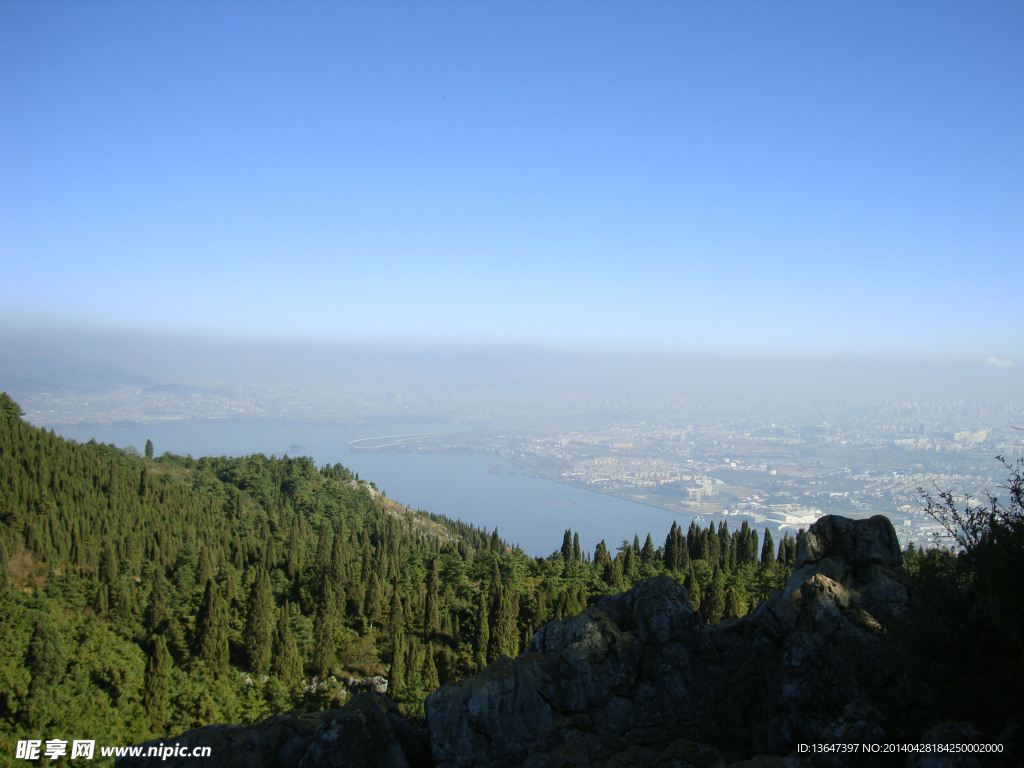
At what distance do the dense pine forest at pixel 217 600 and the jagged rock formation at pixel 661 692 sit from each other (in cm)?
1868

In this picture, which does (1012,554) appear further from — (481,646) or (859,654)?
(481,646)

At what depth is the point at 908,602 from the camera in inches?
559

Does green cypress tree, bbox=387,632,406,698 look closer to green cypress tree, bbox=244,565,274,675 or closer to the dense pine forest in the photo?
the dense pine forest

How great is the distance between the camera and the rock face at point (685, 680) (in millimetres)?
12312

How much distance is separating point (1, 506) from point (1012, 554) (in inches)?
2299

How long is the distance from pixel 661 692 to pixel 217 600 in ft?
104

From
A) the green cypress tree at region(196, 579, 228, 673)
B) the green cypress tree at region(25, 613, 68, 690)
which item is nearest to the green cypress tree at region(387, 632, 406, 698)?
the green cypress tree at region(196, 579, 228, 673)

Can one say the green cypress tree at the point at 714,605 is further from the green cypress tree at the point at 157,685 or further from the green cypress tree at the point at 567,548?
the green cypress tree at the point at 157,685

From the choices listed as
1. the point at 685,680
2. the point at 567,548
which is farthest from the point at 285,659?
the point at 567,548

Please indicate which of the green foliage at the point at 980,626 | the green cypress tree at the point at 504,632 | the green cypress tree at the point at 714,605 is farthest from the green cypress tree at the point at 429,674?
the green foliage at the point at 980,626

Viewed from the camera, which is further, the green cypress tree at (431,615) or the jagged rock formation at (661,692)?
the green cypress tree at (431,615)

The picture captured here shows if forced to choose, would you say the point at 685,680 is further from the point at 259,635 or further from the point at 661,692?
the point at 259,635

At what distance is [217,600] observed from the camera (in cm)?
3650

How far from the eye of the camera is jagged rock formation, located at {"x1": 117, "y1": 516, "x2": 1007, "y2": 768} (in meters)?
12.0
